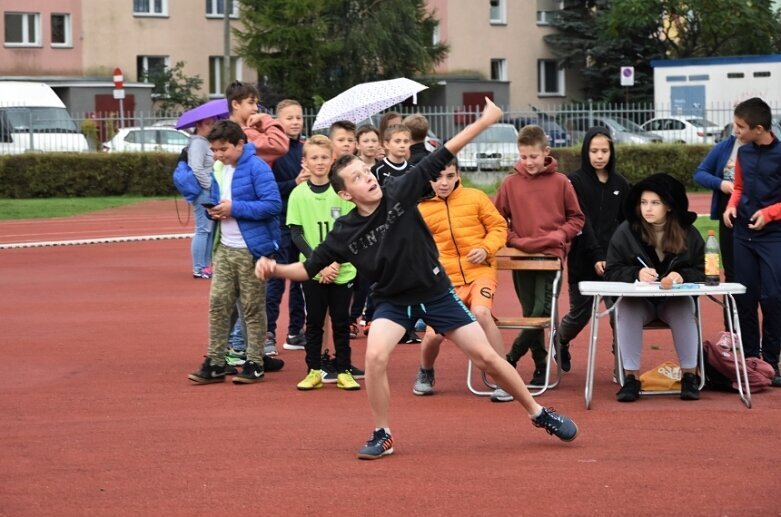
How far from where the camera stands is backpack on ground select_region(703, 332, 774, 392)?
9883mm

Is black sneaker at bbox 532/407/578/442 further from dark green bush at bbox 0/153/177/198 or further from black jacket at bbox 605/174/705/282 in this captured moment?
dark green bush at bbox 0/153/177/198

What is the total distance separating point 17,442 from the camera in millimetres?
8562

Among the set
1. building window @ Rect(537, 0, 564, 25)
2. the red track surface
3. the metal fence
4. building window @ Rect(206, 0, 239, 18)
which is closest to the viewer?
the red track surface

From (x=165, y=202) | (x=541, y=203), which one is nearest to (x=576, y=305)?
(x=541, y=203)

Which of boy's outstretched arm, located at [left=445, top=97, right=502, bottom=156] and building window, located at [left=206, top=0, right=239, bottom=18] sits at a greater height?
building window, located at [left=206, top=0, right=239, bottom=18]

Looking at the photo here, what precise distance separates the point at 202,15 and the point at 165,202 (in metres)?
29.6

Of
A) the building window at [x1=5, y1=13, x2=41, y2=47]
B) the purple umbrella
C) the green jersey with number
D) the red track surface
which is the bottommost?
the red track surface

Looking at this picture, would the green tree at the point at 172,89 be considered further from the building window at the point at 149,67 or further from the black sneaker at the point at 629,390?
the black sneaker at the point at 629,390

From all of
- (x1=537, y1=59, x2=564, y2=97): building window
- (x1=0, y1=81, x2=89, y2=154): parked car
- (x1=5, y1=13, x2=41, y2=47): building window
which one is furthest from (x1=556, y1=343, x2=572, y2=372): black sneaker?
(x1=537, y1=59, x2=564, y2=97): building window

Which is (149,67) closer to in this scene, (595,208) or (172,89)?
(172,89)

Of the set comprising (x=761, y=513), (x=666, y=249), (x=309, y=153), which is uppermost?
(x=309, y=153)

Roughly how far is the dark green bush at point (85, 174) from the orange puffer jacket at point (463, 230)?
79.9 ft

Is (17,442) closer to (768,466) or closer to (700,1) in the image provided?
(768,466)

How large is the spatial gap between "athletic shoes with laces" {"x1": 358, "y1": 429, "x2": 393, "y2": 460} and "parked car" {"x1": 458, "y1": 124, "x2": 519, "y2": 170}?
1053 inches
